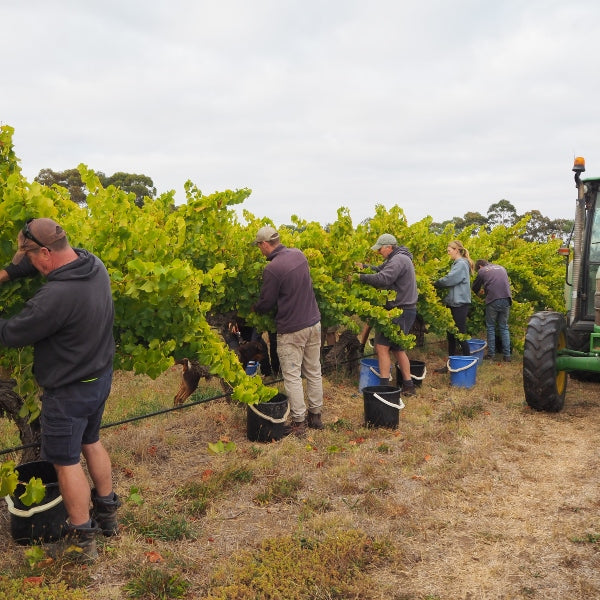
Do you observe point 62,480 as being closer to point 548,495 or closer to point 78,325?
point 78,325

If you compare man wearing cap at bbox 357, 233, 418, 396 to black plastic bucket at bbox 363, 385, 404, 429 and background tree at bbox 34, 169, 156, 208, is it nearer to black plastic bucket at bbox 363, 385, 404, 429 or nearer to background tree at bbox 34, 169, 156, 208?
black plastic bucket at bbox 363, 385, 404, 429

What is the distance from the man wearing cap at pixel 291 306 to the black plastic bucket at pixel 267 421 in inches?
6.8

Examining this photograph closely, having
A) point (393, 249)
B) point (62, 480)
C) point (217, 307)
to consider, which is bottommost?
point (62, 480)

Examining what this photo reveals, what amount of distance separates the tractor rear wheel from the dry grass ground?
246 mm

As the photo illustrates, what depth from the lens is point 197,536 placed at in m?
3.57

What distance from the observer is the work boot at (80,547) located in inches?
126

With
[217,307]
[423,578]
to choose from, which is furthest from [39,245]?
[217,307]

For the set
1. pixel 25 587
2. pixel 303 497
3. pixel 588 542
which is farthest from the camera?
pixel 303 497

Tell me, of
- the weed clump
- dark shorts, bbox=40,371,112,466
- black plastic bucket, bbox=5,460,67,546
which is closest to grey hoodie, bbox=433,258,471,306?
the weed clump

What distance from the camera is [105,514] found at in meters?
3.58

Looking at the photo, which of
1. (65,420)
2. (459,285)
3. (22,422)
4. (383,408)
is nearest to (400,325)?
(383,408)

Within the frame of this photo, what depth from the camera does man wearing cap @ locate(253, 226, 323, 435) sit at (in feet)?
17.5

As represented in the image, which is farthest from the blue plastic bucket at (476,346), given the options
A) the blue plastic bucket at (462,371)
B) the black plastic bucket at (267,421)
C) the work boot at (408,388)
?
the black plastic bucket at (267,421)

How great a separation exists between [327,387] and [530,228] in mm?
47916
